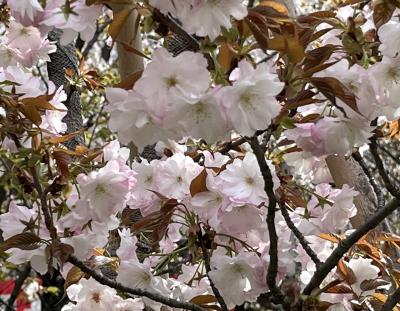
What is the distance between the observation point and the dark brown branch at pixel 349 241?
1184mm

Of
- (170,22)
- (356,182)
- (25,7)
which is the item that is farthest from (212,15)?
(356,182)

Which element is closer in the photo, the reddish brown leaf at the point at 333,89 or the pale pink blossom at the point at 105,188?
the reddish brown leaf at the point at 333,89

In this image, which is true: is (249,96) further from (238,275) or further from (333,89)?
(238,275)

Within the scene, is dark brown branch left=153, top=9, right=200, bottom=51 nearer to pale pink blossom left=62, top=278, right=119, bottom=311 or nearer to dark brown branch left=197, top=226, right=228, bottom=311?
dark brown branch left=197, top=226, right=228, bottom=311

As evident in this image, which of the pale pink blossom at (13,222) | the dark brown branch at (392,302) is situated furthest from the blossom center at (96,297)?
the dark brown branch at (392,302)

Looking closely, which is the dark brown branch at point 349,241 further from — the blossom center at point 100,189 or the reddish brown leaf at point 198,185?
the blossom center at point 100,189

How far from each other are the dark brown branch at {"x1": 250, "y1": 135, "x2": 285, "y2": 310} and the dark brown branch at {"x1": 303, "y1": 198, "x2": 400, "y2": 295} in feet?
0.25

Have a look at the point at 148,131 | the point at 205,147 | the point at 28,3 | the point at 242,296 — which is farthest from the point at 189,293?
the point at 28,3

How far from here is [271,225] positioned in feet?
3.76

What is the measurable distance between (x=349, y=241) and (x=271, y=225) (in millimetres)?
165

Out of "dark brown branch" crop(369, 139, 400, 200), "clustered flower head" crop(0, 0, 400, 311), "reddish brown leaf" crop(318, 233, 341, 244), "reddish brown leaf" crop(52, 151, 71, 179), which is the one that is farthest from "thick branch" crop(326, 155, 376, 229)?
"reddish brown leaf" crop(52, 151, 71, 179)

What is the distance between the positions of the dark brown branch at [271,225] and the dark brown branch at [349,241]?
76 mm

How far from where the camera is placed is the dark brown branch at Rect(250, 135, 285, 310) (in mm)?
1031

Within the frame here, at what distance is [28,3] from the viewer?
41.1 inches
